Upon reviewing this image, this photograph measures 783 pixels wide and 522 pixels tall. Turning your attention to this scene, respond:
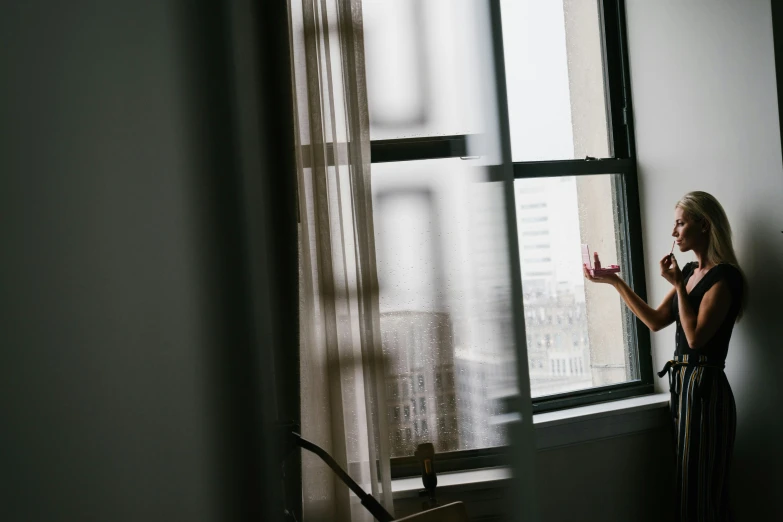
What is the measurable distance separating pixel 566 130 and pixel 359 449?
1453mm

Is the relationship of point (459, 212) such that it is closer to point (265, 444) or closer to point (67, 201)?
point (265, 444)

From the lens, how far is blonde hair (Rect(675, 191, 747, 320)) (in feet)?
6.49

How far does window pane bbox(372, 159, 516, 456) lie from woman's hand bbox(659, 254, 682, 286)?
0.99 m

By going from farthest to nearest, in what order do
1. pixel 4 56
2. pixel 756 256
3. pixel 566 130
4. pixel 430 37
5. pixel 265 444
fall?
pixel 566 130, pixel 756 256, pixel 430 37, pixel 265 444, pixel 4 56

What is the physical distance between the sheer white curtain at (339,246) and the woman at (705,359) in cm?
111

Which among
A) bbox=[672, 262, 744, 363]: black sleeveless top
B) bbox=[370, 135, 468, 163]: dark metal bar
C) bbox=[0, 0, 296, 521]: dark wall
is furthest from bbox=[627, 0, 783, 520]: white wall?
bbox=[0, 0, 296, 521]: dark wall

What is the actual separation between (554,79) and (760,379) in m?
1.21

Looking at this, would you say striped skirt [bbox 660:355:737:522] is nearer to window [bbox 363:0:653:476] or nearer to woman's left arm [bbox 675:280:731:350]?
woman's left arm [bbox 675:280:731:350]

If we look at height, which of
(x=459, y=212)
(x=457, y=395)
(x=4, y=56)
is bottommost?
(x=457, y=395)

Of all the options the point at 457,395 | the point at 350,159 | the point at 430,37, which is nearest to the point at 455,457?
the point at 457,395

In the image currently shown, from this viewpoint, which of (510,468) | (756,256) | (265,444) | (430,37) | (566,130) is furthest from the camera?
(566,130)

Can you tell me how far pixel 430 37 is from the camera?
4.40 feet

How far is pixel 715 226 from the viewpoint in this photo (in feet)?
6.50

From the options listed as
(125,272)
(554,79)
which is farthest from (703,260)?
(125,272)
